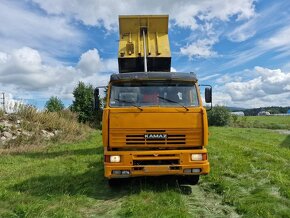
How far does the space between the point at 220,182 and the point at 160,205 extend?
2.09 meters

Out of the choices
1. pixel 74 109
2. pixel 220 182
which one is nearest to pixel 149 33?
pixel 220 182

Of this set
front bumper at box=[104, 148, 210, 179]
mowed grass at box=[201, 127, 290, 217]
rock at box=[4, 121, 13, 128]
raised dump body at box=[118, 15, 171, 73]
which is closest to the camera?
mowed grass at box=[201, 127, 290, 217]

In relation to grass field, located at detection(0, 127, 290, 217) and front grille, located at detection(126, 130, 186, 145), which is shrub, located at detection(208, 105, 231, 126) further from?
front grille, located at detection(126, 130, 186, 145)

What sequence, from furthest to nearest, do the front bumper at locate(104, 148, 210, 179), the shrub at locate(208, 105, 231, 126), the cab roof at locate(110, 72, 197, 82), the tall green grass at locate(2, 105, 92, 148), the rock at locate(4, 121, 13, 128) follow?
the shrub at locate(208, 105, 231, 126), the rock at locate(4, 121, 13, 128), the tall green grass at locate(2, 105, 92, 148), the cab roof at locate(110, 72, 197, 82), the front bumper at locate(104, 148, 210, 179)

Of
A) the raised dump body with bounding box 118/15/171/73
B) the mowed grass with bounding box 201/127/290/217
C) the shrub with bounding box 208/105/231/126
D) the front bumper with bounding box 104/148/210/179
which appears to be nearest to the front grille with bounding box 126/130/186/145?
the front bumper with bounding box 104/148/210/179

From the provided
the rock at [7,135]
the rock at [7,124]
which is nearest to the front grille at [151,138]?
the rock at [7,135]

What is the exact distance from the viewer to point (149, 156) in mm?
7543

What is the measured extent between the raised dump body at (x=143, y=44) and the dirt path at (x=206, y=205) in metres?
5.10

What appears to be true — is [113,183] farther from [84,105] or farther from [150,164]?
[84,105]

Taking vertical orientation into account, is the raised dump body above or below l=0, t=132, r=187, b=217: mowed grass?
above

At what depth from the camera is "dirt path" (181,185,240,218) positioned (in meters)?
6.42

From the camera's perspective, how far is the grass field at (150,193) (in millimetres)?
6496

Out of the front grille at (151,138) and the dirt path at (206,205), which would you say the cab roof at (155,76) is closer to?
the front grille at (151,138)

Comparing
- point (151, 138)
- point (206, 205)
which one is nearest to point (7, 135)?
point (151, 138)
